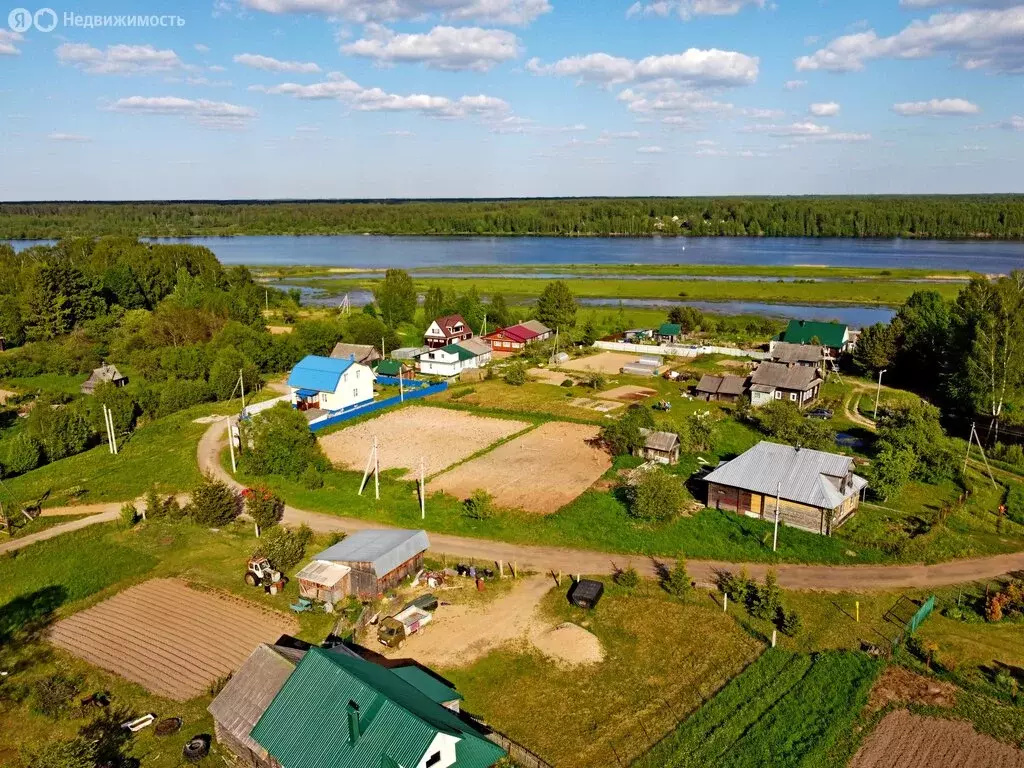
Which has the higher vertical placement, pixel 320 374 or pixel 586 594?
pixel 320 374

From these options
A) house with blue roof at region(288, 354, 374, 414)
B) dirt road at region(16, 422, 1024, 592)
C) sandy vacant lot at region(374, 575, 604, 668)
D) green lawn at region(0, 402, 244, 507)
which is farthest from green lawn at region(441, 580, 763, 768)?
house with blue roof at region(288, 354, 374, 414)

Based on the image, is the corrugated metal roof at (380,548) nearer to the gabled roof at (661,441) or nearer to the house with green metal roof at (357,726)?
the house with green metal roof at (357,726)

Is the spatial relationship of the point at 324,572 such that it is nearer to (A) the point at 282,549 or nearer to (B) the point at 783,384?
(A) the point at 282,549

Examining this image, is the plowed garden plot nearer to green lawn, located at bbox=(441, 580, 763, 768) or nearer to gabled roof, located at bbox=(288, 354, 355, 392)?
green lawn, located at bbox=(441, 580, 763, 768)

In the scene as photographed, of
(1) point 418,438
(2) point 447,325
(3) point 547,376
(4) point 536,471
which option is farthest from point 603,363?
(4) point 536,471

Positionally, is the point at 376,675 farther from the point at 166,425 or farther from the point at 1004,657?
the point at 166,425

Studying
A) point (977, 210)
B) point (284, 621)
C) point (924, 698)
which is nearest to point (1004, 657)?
point (924, 698)

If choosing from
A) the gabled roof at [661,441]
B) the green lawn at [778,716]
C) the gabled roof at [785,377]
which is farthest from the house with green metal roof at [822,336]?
the green lawn at [778,716]
